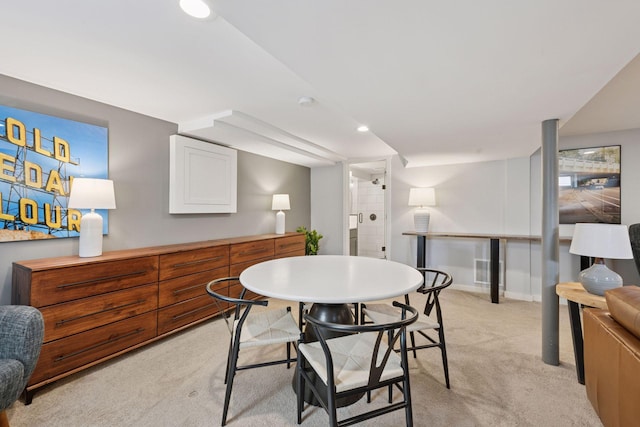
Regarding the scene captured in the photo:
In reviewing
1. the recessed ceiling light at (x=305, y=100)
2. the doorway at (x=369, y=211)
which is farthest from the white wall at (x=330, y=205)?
the recessed ceiling light at (x=305, y=100)

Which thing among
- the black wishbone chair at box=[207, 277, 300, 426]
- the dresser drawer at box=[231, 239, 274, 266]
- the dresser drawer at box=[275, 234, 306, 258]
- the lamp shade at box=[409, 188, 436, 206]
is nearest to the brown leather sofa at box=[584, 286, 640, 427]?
the black wishbone chair at box=[207, 277, 300, 426]

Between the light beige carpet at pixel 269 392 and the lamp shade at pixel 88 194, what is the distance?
4.11 ft

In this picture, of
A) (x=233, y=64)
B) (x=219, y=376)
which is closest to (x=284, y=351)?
(x=219, y=376)

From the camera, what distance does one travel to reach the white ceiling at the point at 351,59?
3.87 ft

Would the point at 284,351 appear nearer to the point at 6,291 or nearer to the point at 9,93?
the point at 6,291

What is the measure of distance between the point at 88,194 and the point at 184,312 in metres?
1.33

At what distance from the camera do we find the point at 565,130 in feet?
11.4

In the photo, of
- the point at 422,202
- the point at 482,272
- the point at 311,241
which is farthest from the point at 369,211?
the point at 482,272

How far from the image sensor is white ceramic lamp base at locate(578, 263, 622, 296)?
179cm

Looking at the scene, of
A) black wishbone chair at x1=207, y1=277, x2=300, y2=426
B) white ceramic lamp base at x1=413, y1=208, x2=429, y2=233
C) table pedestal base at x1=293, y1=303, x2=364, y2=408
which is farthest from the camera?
white ceramic lamp base at x1=413, y1=208, x2=429, y2=233

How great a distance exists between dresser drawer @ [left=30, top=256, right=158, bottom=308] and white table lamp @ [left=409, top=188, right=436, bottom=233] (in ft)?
11.3

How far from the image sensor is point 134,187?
9.02ft

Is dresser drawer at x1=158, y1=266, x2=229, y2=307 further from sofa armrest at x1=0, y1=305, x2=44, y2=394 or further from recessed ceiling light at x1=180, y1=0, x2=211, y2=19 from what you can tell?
recessed ceiling light at x1=180, y1=0, x2=211, y2=19

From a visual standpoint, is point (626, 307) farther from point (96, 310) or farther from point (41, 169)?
point (41, 169)
